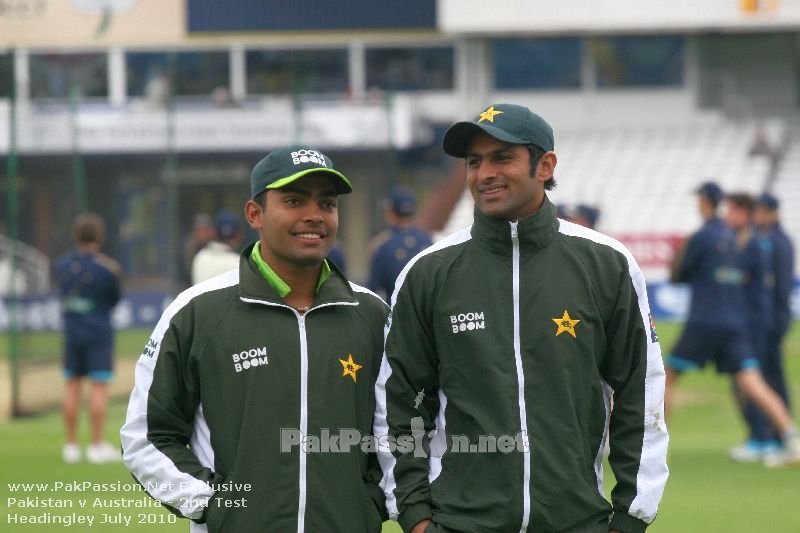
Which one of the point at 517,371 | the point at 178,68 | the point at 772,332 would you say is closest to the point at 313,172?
the point at 517,371

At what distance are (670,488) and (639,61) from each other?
31112 mm

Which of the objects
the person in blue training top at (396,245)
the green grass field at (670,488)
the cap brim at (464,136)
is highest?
the cap brim at (464,136)

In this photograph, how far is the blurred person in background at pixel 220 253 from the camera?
A: 34.8 feet

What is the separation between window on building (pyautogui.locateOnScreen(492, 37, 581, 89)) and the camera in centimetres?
4003

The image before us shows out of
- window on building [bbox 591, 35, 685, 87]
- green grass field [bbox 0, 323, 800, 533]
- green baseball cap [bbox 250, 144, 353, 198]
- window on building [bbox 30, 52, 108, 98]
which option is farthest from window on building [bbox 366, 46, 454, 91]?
green baseball cap [bbox 250, 144, 353, 198]

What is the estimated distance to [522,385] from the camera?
4.46m

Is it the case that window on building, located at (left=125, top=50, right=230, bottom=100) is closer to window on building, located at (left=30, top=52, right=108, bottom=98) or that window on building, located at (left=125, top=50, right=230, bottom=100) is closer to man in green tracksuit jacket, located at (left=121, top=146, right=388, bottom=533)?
window on building, located at (left=30, top=52, right=108, bottom=98)

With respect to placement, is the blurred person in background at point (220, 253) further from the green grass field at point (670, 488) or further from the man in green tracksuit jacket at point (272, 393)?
the man in green tracksuit jacket at point (272, 393)

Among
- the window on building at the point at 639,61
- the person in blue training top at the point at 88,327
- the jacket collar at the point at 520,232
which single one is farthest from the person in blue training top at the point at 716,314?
the window on building at the point at 639,61

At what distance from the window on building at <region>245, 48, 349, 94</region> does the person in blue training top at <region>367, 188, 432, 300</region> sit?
27.3 m

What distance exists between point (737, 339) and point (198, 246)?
5.23 metres

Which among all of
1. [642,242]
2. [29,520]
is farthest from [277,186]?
[642,242]

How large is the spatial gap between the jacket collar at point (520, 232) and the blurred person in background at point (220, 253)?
5.92 m

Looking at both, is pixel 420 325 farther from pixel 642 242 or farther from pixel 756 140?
pixel 756 140
